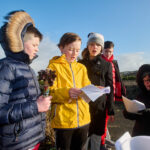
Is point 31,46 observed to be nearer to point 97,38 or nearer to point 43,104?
point 43,104

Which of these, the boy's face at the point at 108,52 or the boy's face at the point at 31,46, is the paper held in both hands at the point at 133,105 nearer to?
the boy's face at the point at 31,46

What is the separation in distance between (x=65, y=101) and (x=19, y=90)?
67 cm

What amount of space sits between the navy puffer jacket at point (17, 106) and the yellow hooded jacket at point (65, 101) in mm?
371

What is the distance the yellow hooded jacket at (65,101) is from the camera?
1.72 m

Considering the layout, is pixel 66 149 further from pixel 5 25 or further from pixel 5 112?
pixel 5 25

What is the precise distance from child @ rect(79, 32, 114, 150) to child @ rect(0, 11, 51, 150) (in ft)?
3.79

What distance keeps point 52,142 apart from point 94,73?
1.78 meters

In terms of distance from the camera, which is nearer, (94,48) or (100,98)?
(100,98)

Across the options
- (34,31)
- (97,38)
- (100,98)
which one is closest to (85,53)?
(97,38)

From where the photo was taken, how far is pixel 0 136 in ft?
3.83

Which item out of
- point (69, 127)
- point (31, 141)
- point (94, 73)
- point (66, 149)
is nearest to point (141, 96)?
point (94, 73)

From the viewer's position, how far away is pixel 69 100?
1772 millimetres

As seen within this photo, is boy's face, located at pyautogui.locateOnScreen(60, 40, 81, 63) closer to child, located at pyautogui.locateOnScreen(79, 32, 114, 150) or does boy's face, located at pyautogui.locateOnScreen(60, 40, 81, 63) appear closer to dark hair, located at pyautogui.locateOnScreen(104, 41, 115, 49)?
child, located at pyautogui.locateOnScreen(79, 32, 114, 150)

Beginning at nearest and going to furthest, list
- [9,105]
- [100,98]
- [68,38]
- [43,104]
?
1. [9,105]
2. [43,104]
3. [68,38]
4. [100,98]
